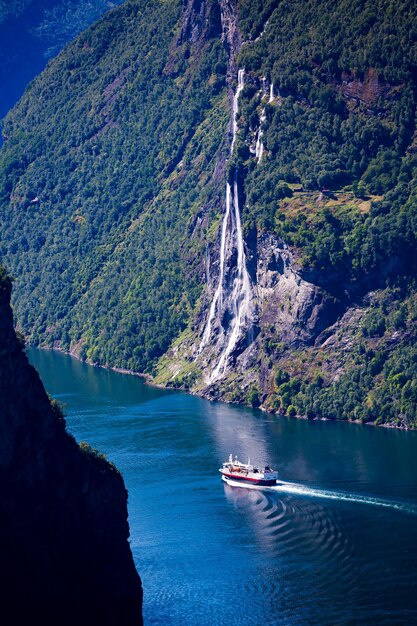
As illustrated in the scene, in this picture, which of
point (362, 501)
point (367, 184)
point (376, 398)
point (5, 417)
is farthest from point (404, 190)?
point (5, 417)

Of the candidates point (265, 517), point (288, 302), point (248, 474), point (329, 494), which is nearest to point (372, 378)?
point (288, 302)

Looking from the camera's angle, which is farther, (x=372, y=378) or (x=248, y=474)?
(x=372, y=378)

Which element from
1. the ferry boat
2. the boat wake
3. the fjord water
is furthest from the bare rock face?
the boat wake

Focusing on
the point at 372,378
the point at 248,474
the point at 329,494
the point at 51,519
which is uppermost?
the point at 372,378

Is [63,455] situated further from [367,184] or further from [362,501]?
[367,184]

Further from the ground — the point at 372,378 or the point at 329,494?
the point at 372,378

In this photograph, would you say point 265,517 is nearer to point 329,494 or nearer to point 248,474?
point 329,494

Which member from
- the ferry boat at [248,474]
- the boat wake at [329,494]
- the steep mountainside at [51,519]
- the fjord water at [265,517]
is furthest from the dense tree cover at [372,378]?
the steep mountainside at [51,519]
